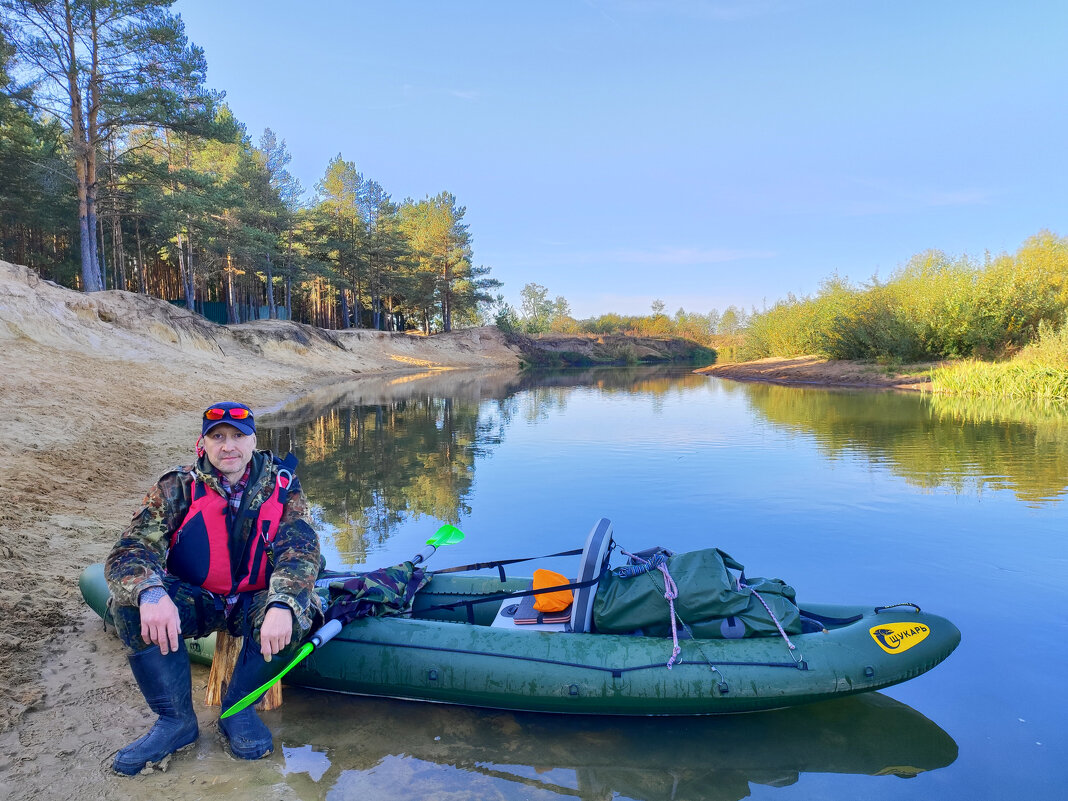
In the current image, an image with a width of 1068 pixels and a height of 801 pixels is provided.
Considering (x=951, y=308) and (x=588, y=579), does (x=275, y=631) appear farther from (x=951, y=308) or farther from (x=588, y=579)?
(x=951, y=308)

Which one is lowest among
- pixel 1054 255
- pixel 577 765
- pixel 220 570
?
pixel 577 765

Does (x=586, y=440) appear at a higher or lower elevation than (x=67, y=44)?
lower

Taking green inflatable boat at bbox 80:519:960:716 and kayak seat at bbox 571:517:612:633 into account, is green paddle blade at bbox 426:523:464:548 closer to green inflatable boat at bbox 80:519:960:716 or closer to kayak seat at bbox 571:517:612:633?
green inflatable boat at bbox 80:519:960:716

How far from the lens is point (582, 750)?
320 centimetres

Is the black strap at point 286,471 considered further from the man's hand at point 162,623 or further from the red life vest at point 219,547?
the man's hand at point 162,623

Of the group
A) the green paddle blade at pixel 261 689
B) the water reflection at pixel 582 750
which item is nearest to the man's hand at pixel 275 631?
the green paddle blade at pixel 261 689

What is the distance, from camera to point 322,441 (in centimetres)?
1186

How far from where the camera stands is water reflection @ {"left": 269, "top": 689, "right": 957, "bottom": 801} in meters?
2.90

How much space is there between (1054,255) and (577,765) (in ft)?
97.8

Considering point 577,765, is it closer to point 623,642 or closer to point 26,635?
point 623,642

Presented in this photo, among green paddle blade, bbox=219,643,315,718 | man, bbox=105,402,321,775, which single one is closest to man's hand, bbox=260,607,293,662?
man, bbox=105,402,321,775

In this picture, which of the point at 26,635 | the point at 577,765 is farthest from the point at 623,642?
the point at 26,635

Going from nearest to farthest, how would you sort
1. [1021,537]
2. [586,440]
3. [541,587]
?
[541,587], [1021,537], [586,440]

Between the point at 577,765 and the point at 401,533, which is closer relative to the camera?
the point at 577,765
